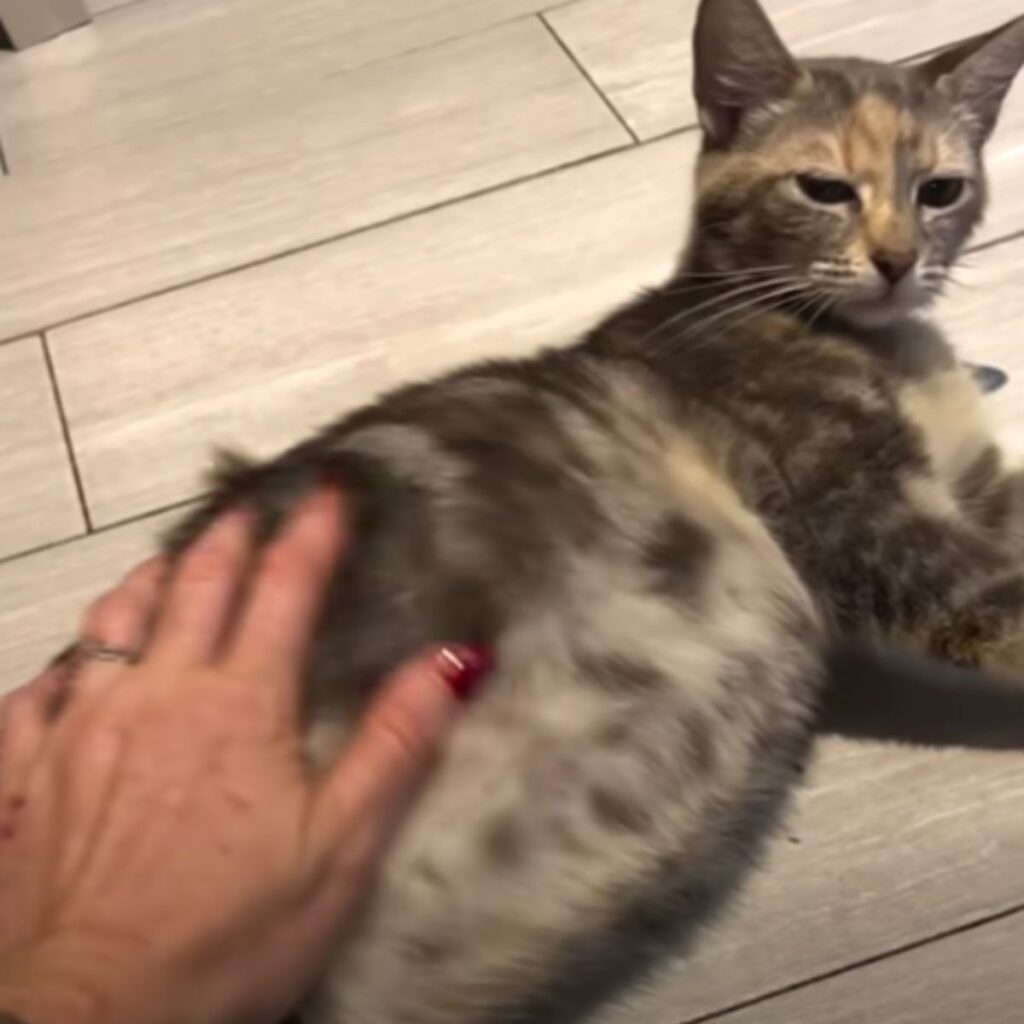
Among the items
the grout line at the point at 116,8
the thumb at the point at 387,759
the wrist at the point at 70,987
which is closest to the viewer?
the wrist at the point at 70,987

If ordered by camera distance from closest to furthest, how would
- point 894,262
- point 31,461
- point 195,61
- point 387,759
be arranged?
point 387,759, point 894,262, point 31,461, point 195,61

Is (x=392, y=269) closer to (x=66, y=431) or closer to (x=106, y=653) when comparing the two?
(x=66, y=431)

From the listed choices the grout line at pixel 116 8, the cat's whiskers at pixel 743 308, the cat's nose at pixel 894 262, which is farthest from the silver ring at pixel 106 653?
the grout line at pixel 116 8

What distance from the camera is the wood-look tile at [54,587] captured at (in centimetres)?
129

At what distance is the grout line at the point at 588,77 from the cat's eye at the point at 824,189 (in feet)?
1.55

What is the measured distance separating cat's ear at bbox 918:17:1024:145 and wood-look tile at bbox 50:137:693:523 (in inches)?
14.0

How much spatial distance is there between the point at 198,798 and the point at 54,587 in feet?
1.91

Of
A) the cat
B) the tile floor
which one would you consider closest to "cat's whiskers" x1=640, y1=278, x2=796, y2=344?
the cat

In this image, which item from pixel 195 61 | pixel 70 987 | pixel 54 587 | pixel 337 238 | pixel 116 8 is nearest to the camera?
pixel 70 987

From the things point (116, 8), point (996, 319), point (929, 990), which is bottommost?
point (929, 990)

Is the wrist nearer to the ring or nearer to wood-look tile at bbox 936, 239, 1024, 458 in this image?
the ring

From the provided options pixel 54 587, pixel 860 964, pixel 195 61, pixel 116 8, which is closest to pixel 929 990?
pixel 860 964

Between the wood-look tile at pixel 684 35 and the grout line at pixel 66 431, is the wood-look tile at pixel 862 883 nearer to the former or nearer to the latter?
the grout line at pixel 66 431

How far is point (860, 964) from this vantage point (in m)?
1.04
